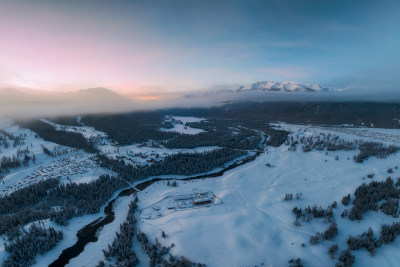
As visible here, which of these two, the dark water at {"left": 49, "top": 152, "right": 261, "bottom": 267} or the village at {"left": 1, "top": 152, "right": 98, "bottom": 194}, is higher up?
the village at {"left": 1, "top": 152, "right": 98, "bottom": 194}

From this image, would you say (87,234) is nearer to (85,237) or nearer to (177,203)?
(85,237)

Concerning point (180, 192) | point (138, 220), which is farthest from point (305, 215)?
point (138, 220)

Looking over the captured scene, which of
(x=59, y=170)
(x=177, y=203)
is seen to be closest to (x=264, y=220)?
(x=177, y=203)

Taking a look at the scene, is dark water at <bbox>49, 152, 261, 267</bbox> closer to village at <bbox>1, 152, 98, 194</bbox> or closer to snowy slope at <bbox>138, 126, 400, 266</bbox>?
snowy slope at <bbox>138, 126, 400, 266</bbox>

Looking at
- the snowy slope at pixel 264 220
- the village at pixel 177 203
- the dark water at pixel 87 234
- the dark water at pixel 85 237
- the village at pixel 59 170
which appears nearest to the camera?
the snowy slope at pixel 264 220

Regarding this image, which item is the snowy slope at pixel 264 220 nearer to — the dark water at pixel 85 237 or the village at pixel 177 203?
the village at pixel 177 203

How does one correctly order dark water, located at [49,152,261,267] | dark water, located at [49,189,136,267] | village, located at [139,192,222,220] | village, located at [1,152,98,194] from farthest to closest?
1. village, located at [1,152,98,194]
2. village, located at [139,192,222,220]
3. dark water, located at [49,152,261,267]
4. dark water, located at [49,189,136,267]

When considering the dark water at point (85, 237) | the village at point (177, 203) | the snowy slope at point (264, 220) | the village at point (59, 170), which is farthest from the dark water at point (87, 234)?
the village at point (59, 170)

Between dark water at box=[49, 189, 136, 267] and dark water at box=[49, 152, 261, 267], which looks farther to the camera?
dark water at box=[49, 152, 261, 267]

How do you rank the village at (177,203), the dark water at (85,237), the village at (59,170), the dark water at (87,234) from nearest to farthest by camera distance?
1. the dark water at (85,237)
2. the dark water at (87,234)
3. the village at (177,203)
4. the village at (59,170)

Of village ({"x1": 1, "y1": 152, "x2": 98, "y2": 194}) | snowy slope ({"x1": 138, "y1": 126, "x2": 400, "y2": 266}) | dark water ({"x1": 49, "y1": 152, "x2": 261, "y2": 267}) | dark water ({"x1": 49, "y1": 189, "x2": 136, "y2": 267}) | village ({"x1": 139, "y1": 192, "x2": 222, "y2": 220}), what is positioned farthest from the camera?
village ({"x1": 1, "y1": 152, "x2": 98, "y2": 194})

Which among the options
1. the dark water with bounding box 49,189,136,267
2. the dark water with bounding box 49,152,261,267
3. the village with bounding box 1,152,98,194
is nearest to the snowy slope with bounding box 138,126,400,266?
the dark water with bounding box 49,152,261,267
